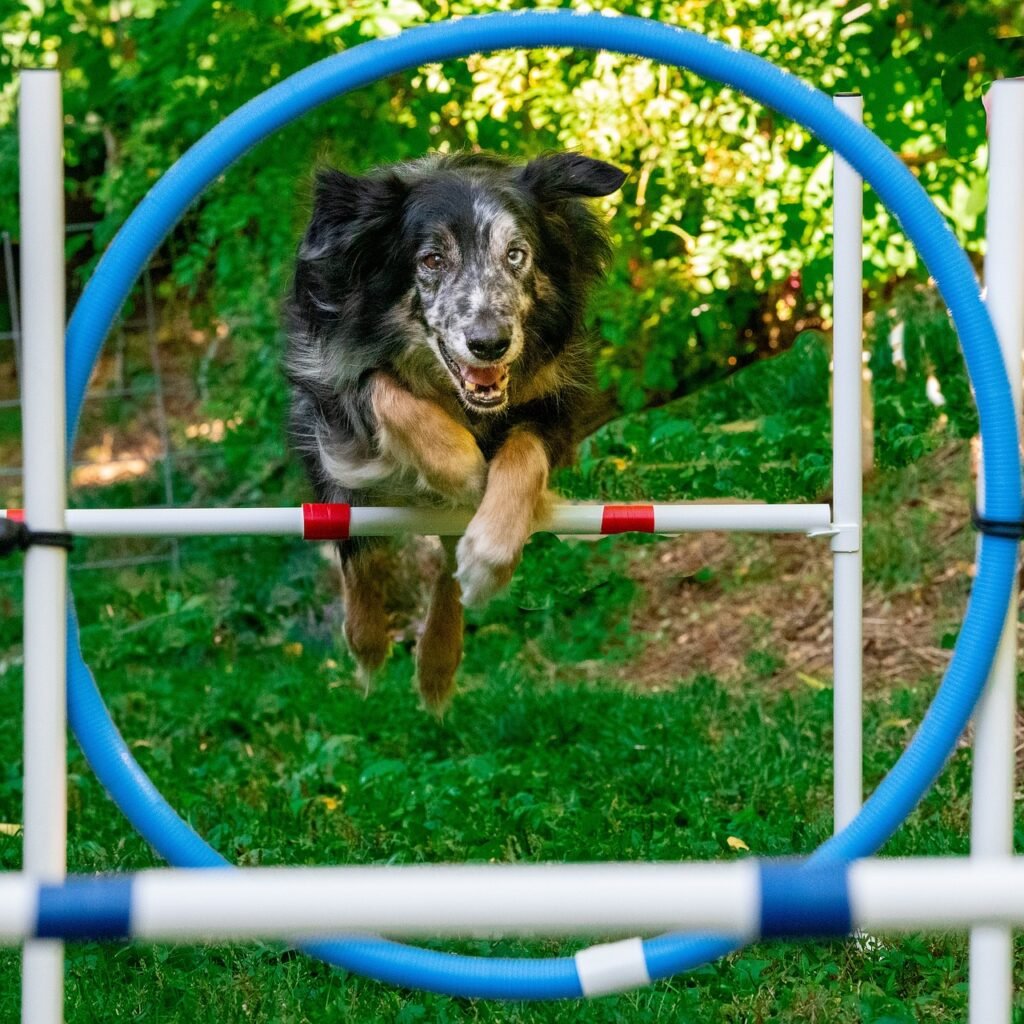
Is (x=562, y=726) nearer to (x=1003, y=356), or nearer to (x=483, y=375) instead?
(x=483, y=375)

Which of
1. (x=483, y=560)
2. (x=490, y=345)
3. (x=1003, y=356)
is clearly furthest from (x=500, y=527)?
(x=1003, y=356)

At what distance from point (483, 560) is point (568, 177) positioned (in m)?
1.15

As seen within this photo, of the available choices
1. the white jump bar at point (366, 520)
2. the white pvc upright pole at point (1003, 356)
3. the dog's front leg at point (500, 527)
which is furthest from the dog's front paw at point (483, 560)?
the white pvc upright pole at point (1003, 356)

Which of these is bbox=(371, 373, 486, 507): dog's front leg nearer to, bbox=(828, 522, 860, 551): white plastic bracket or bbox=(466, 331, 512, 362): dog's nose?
bbox=(466, 331, 512, 362): dog's nose

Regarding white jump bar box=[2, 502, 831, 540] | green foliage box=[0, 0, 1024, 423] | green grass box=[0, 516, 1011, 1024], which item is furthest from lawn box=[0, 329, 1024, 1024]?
white jump bar box=[2, 502, 831, 540]

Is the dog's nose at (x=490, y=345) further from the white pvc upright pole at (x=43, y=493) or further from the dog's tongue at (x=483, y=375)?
the white pvc upright pole at (x=43, y=493)

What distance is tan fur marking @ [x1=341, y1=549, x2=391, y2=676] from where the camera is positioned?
171 inches

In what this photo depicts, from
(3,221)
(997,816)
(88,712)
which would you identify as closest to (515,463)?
(88,712)

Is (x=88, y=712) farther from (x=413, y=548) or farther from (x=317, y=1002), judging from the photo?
(x=413, y=548)

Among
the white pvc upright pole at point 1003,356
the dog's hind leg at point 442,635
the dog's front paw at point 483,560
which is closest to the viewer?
the white pvc upright pole at point 1003,356

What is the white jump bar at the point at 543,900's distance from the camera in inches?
59.7

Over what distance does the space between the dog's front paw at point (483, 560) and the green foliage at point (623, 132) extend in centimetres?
237

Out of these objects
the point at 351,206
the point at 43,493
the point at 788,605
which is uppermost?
the point at 351,206

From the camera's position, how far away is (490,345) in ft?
11.0
